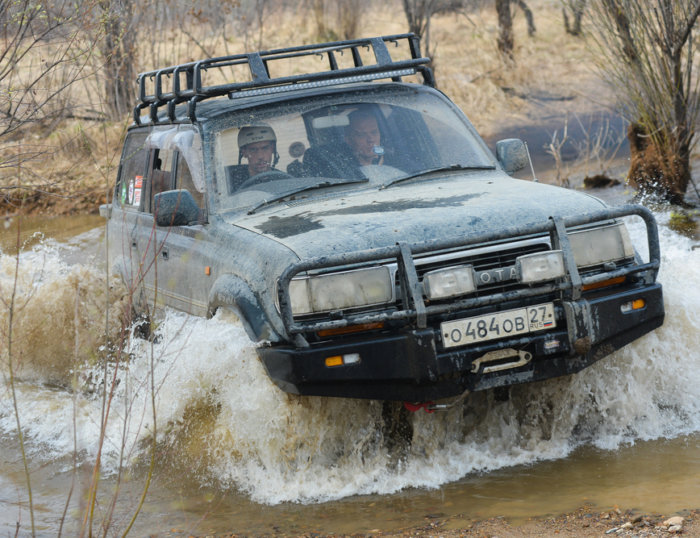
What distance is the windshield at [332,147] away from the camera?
5457 mm

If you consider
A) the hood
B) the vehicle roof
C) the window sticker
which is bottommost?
→ the hood

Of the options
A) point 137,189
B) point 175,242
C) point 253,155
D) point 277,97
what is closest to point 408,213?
point 253,155

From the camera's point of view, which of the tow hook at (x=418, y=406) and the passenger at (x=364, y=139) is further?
the passenger at (x=364, y=139)

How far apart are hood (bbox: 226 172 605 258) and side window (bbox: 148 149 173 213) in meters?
1.00

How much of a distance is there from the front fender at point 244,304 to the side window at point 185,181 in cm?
72

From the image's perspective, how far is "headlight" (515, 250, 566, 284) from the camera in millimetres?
4363

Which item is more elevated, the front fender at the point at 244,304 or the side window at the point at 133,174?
the side window at the point at 133,174

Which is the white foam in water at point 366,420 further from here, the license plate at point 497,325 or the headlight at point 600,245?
the license plate at point 497,325

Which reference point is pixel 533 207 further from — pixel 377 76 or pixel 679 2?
pixel 679 2

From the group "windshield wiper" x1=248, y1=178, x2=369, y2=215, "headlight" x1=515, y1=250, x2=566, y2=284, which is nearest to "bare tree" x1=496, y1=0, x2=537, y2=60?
"windshield wiper" x1=248, y1=178, x2=369, y2=215

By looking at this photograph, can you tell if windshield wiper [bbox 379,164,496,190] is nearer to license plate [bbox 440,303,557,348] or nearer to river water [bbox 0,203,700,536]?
river water [bbox 0,203,700,536]

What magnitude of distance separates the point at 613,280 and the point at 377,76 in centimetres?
218

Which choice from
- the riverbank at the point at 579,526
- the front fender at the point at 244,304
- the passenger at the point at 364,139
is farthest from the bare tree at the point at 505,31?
the riverbank at the point at 579,526

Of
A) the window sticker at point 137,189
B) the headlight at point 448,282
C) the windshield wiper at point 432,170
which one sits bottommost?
the headlight at point 448,282
